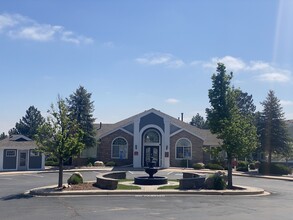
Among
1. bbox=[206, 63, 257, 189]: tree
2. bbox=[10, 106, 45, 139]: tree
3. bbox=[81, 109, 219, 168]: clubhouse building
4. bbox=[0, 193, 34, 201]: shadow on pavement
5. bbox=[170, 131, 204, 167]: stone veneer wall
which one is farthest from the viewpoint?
bbox=[10, 106, 45, 139]: tree

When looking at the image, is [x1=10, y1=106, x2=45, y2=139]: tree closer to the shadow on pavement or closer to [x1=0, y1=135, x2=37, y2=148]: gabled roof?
[x1=0, y1=135, x2=37, y2=148]: gabled roof

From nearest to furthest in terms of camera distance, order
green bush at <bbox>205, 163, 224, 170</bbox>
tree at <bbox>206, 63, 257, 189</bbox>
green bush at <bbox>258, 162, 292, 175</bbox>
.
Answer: tree at <bbox>206, 63, 257, 189</bbox>, green bush at <bbox>258, 162, 292, 175</bbox>, green bush at <bbox>205, 163, 224, 170</bbox>

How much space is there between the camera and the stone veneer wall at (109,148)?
4662cm

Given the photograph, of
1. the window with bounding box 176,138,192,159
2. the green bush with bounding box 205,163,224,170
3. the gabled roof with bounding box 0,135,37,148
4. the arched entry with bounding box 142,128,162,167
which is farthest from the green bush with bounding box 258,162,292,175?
the gabled roof with bounding box 0,135,37,148

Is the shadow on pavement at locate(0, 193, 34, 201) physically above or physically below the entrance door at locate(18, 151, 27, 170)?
below

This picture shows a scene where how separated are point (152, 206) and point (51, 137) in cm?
893

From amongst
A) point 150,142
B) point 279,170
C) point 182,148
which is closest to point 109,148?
point 150,142

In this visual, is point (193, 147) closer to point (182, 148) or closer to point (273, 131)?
point (182, 148)

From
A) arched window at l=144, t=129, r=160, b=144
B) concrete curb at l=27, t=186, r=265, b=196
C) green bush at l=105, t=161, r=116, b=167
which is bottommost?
concrete curb at l=27, t=186, r=265, b=196

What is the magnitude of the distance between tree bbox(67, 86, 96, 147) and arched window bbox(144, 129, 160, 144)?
20.7 ft

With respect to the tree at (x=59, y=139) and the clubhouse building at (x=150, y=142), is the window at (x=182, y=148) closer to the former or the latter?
the clubhouse building at (x=150, y=142)

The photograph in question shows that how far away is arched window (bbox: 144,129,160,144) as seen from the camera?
46.3 metres

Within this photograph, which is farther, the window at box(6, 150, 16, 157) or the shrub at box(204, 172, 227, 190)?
the window at box(6, 150, 16, 157)

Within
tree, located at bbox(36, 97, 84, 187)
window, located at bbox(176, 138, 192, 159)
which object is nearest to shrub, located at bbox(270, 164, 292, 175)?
window, located at bbox(176, 138, 192, 159)
